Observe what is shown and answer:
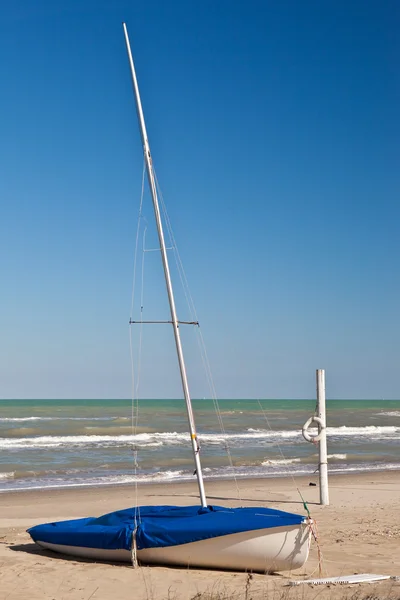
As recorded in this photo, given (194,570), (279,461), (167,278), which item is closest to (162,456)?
(279,461)

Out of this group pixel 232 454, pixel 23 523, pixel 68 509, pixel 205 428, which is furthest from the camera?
pixel 205 428

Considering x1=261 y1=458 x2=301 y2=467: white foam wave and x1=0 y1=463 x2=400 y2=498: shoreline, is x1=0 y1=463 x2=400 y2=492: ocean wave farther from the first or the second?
x1=261 y1=458 x2=301 y2=467: white foam wave

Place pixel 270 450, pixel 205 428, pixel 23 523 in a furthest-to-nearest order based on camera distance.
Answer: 1. pixel 205 428
2. pixel 270 450
3. pixel 23 523

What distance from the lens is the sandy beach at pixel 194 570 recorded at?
9.08m

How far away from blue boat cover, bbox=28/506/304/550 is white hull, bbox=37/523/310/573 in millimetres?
94

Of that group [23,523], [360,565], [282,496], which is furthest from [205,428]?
[360,565]

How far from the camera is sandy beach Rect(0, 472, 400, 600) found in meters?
9.08

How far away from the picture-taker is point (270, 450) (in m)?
32.8

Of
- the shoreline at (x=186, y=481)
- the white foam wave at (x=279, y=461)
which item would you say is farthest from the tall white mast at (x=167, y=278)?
the white foam wave at (x=279, y=461)

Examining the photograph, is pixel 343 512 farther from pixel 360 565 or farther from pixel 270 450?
pixel 270 450

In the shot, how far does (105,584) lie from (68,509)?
23.5ft

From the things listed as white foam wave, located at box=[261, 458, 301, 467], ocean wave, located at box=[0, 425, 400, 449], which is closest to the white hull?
white foam wave, located at box=[261, 458, 301, 467]

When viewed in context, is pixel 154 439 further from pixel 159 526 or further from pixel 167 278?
pixel 159 526

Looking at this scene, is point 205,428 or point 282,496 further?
point 205,428
